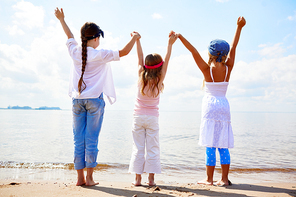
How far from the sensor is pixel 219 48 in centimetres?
331

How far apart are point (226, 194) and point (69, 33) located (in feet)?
9.79

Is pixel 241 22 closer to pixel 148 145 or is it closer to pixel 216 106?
pixel 216 106

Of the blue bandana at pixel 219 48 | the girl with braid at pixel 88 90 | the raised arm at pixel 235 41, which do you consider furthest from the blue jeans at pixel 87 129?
the raised arm at pixel 235 41

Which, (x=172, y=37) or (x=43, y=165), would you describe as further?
(x=43, y=165)

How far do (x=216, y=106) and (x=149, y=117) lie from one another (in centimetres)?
101

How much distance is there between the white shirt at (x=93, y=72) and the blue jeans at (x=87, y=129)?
4.1 inches

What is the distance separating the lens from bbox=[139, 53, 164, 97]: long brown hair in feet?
10.0

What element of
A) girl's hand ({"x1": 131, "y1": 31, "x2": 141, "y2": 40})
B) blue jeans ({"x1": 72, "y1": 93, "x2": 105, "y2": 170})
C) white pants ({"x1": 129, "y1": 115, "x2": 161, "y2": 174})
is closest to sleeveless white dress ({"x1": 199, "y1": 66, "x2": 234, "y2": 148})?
white pants ({"x1": 129, "y1": 115, "x2": 161, "y2": 174})

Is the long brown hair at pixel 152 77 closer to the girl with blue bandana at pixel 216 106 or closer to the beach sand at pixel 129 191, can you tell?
the girl with blue bandana at pixel 216 106

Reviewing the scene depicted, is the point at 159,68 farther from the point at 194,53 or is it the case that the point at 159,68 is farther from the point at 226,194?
the point at 226,194

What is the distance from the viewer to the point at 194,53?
3.34 m

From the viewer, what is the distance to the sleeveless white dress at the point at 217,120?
3.20 metres

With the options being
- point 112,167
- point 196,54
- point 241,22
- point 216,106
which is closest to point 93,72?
point 196,54

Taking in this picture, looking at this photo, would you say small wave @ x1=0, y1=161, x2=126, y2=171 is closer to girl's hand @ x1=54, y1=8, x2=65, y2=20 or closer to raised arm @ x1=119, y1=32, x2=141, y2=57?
raised arm @ x1=119, y1=32, x2=141, y2=57
